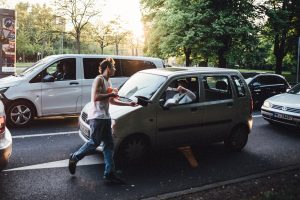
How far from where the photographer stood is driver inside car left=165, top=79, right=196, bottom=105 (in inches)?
269

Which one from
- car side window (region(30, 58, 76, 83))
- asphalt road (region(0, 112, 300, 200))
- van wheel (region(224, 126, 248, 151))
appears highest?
car side window (region(30, 58, 76, 83))

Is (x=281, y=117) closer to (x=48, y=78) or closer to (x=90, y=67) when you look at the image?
(x=90, y=67)

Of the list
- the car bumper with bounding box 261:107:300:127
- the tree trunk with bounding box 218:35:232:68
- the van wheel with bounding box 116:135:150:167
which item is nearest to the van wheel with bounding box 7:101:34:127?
the van wheel with bounding box 116:135:150:167

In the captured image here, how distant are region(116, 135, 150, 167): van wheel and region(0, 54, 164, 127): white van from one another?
3.90m

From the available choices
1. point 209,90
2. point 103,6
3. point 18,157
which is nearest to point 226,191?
point 209,90

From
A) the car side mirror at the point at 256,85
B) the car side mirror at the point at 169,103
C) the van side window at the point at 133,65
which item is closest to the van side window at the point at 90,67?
the van side window at the point at 133,65

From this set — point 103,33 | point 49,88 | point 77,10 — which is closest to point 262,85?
point 49,88

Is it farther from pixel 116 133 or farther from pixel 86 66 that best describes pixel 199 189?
pixel 86 66

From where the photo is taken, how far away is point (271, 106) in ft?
33.4

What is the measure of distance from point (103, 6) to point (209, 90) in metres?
26.5

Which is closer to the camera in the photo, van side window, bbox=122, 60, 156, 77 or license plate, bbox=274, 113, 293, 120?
license plate, bbox=274, 113, 293, 120

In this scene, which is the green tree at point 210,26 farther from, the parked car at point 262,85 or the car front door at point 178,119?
the car front door at point 178,119

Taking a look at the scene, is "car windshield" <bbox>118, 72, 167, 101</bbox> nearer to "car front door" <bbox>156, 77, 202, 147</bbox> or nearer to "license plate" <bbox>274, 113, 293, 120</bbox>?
"car front door" <bbox>156, 77, 202, 147</bbox>

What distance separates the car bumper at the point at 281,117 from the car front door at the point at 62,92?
16.9 ft
